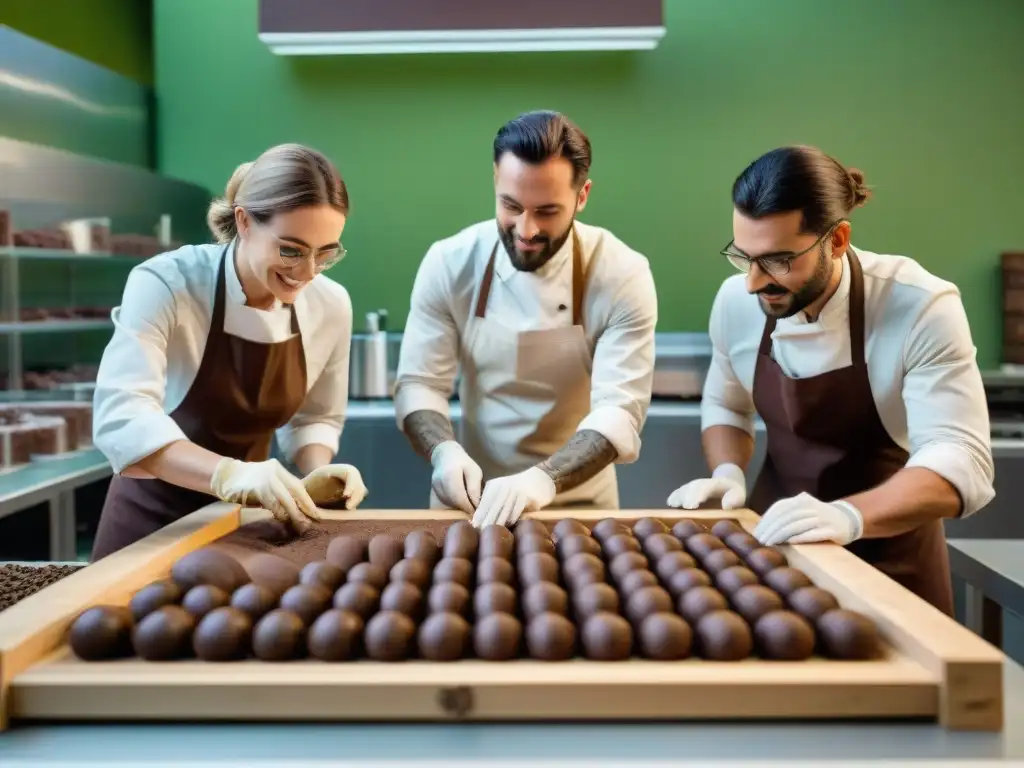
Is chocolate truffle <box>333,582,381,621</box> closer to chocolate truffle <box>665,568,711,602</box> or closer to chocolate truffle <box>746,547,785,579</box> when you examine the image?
chocolate truffle <box>665,568,711,602</box>

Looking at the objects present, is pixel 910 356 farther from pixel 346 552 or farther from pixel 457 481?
pixel 346 552

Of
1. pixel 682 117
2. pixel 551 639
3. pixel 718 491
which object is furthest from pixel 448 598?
pixel 682 117

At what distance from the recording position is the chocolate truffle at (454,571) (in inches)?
50.4

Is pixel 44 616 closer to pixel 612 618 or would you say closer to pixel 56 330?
pixel 612 618

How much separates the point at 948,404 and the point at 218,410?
1512 millimetres

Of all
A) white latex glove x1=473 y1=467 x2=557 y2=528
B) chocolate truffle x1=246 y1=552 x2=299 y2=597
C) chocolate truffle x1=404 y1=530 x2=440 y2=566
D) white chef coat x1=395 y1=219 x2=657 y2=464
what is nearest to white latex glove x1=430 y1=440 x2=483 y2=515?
white latex glove x1=473 y1=467 x2=557 y2=528

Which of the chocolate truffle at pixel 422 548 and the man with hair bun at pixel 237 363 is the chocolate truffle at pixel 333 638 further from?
the man with hair bun at pixel 237 363

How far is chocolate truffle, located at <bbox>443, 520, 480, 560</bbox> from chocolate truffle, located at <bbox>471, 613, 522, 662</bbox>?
0.31 m

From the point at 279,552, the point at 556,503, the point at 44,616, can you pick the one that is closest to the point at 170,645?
the point at 44,616

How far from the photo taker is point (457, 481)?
196 cm

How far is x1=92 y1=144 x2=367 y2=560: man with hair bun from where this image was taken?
1760 millimetres

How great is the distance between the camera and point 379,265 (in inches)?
173

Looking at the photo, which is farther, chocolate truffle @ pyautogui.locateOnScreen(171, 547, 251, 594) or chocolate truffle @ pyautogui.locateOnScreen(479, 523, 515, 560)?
chocolate truffle @ pyautogui.locateOnScreen(479, 523, 515, 560)

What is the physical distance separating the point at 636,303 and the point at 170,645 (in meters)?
1.50
